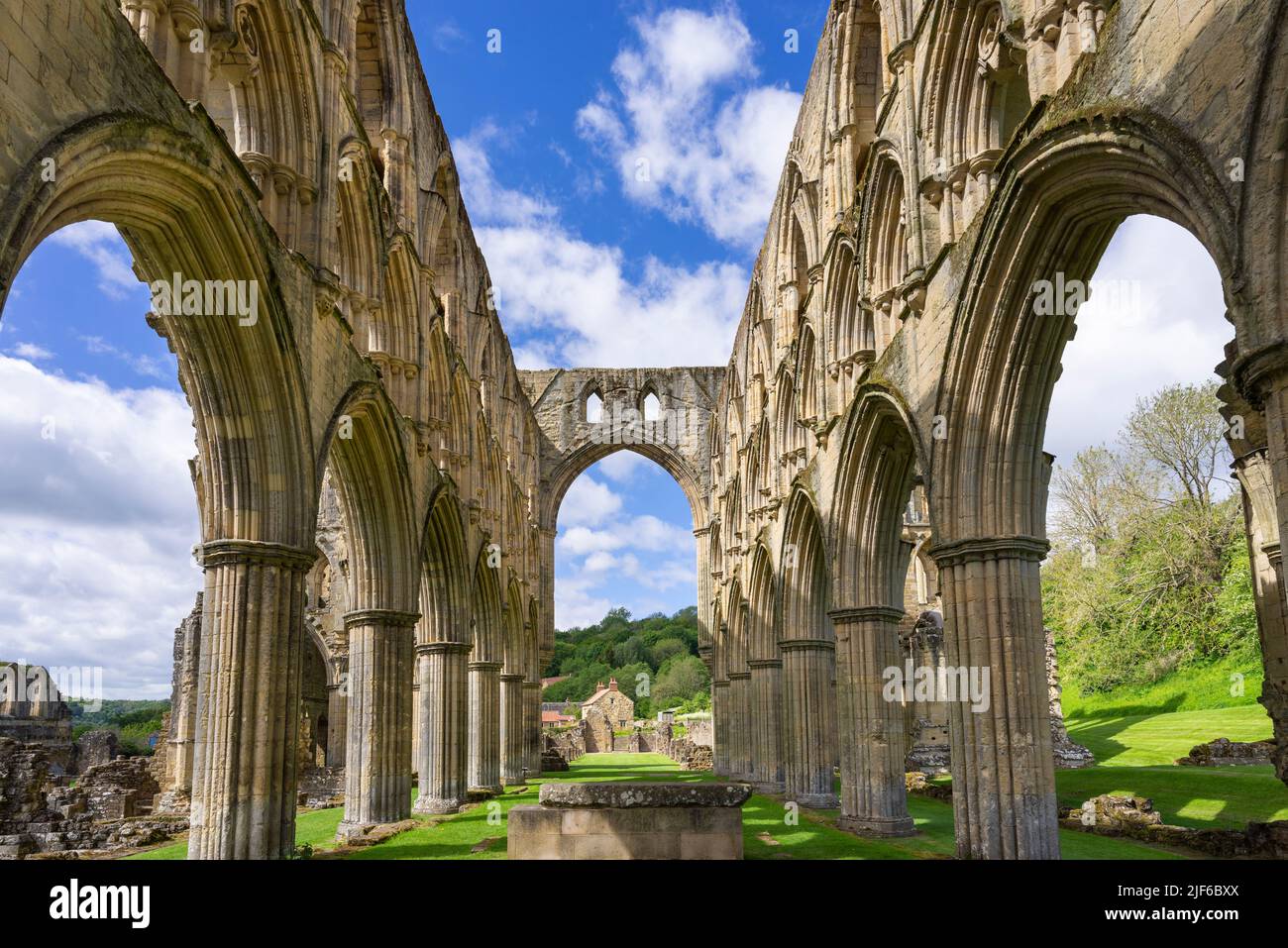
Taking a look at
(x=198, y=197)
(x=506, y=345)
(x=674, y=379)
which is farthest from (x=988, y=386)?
(x=674, y=379)

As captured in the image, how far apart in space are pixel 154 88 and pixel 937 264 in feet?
27.5

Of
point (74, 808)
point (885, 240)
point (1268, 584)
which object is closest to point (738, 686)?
point (74, 808)

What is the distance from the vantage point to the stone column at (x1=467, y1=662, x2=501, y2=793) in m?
24.5

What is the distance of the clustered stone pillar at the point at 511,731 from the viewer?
1182 inches

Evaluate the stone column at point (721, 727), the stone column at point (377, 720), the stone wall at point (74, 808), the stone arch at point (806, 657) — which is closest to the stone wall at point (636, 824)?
the stone column at point (377, 720)

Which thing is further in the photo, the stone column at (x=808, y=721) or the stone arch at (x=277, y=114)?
the stone column at (x=808, y=721)

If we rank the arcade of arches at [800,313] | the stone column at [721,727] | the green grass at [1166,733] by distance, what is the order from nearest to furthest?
the arcade of arches at [800,313], the green grass at [1166,733], the stone column at [721,727]

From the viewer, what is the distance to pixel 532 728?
34938mm

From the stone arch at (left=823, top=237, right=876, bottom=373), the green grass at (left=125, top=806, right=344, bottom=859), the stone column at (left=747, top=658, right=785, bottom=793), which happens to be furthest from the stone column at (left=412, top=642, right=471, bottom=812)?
the stone arch at (left=823, top=237, right=876, bottom=373)

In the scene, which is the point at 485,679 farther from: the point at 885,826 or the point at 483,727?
the point at 885,826

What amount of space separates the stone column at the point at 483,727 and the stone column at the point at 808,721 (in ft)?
27.2

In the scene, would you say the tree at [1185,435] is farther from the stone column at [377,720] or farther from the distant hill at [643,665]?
the distant hill at [643,665]

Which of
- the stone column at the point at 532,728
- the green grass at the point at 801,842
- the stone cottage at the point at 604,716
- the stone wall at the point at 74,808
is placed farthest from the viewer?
the stone cottage at the point at 604,716
